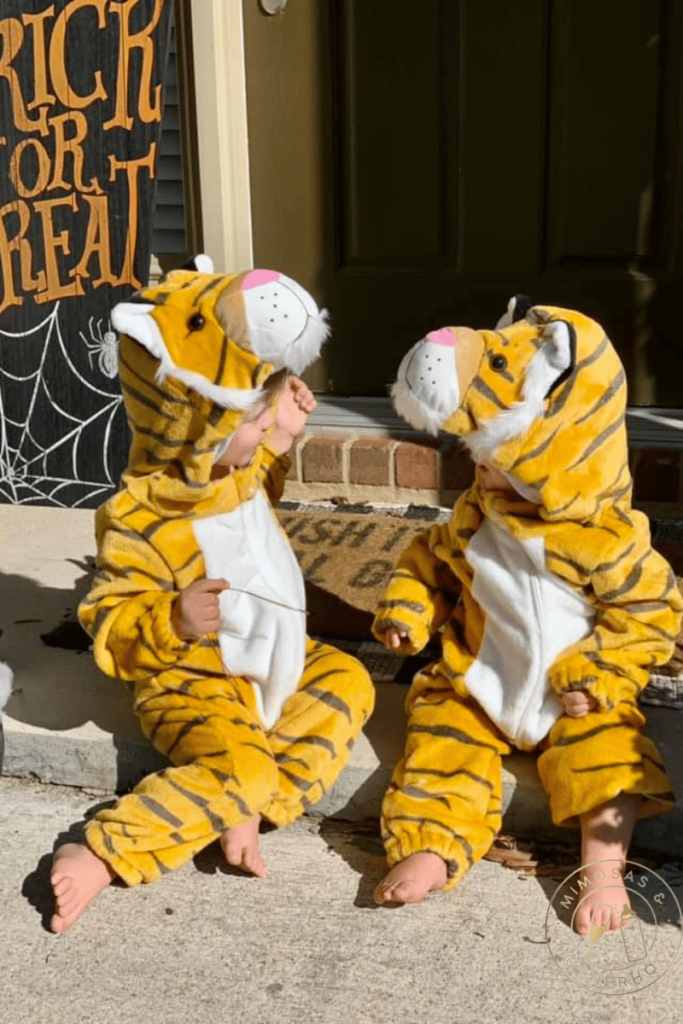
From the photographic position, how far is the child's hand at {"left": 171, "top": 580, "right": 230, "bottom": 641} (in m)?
2.53

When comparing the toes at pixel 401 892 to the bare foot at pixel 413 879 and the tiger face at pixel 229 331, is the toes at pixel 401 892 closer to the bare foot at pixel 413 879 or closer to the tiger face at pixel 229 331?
the bare foot at pixel 413 879

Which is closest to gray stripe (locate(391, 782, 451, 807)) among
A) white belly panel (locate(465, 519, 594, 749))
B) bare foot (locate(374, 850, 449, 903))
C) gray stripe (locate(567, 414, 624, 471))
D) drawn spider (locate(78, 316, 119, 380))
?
bare foot (locate(374, 850, 449, 903))

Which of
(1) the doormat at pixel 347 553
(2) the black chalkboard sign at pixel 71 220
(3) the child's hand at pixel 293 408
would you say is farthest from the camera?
(2) the black chalkboard sign at pixel 71 220

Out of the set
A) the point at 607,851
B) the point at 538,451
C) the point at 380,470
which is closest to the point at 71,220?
the point at 380,470

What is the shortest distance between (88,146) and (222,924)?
2.60 metres

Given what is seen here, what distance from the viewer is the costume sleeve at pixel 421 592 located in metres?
2.78

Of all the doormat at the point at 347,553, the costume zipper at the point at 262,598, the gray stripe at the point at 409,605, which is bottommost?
the doormat at the point at 347,553

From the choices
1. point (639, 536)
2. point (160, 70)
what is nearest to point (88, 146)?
point (160, 70)

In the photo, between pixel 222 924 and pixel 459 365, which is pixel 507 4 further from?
pixel 222 924

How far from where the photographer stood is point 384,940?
2418 mm

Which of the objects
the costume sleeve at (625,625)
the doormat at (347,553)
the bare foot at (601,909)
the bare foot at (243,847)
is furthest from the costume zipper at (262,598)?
the bare foot at (601,909)

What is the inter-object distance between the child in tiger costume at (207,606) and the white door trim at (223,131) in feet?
6.89

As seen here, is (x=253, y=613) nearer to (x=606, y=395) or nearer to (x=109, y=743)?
(x=109, y=743)

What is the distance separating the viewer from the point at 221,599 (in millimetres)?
2723
